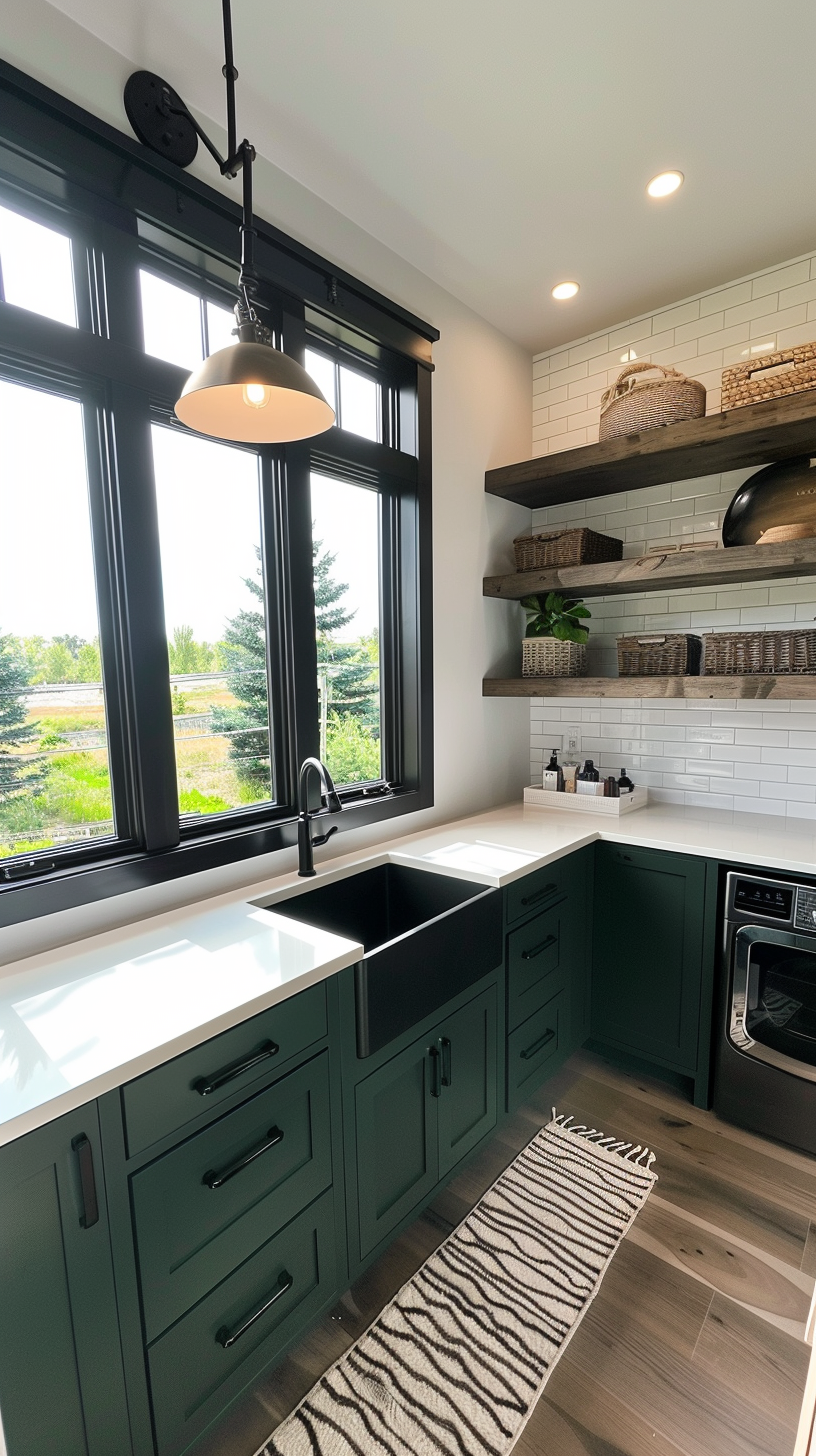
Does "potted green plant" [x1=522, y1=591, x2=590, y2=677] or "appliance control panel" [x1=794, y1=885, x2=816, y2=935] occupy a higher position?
"potted green plant" [x1=522, y1=591, x2=590, y2=677]

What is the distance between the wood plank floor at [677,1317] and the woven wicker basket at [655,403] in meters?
2.48

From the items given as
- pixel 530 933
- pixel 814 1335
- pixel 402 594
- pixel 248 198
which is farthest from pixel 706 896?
pixel 248 198

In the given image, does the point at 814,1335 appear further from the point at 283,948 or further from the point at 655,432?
the point at 655,432

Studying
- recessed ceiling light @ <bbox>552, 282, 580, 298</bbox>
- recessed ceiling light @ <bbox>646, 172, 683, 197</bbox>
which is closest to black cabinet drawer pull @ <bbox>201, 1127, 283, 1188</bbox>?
recessed ceiling light @ <bbox>646, 172, 683, 197</bbox>

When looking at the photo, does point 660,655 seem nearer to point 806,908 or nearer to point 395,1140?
point 806,908

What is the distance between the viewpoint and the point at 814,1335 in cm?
85

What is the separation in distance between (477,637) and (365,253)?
4.71ft

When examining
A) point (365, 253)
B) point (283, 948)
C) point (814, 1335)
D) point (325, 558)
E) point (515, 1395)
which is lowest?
point (515, 1395)

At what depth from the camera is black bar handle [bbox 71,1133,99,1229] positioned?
95 cm

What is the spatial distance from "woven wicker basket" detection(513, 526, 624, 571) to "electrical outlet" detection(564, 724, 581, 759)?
79 centimetres

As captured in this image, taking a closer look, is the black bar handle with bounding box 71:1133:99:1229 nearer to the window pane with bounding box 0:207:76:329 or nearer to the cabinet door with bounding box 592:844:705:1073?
the window pane with bounding box 0:207:76:329

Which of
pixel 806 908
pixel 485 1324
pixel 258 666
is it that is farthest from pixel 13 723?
pixel 806 908

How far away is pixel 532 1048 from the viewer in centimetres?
210

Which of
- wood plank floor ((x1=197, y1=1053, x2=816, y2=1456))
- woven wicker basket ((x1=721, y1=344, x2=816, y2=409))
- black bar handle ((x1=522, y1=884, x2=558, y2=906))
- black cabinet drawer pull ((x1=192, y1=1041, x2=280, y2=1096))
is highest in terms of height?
→ woven wicker basket ((x1=721, y1=344, x2=816, y2=409))
